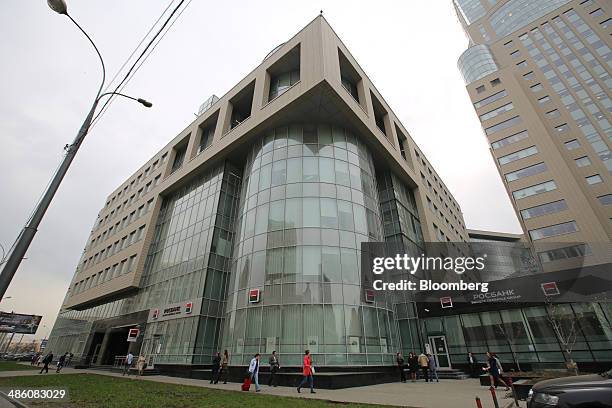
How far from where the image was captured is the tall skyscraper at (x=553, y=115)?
38.2 m

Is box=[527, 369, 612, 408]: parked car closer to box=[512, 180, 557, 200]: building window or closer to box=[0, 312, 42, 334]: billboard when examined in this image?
box=[512, 180, 557, 200]: building window

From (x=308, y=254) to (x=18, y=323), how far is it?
73.0m

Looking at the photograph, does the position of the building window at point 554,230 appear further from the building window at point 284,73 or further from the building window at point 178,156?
the building window at point 178,156

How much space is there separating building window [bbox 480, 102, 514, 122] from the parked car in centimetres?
5590

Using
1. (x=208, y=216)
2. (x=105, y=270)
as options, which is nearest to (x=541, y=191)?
(x=208, y=216)

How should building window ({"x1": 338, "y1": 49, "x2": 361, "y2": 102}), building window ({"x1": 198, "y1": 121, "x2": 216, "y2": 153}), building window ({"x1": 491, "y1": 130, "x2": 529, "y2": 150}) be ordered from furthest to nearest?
building window ({"x1": 491, "y1": 130, "x2": 529, "y2": 150}) → building window ({"x1": 198, "y1": 121, "x2": 216, "y2": 153}) → building window ({"x1": 338, "y1": 49, "x2": 361, "y2": 102})

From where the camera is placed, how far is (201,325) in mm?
24047

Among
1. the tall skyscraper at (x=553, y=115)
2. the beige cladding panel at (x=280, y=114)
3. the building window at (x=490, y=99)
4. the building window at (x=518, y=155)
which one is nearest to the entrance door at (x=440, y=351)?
the beige cladding panel at (x=280, y=114)

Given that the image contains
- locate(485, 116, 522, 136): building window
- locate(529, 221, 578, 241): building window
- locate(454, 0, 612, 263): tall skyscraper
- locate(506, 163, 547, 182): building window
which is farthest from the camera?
locate(485, 116, 522, 136): building window

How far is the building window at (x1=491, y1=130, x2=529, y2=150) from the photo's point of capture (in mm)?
46062

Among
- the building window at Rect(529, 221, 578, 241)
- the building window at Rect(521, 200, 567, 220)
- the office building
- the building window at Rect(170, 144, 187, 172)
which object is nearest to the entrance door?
the office building

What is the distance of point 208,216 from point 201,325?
10.3 metres

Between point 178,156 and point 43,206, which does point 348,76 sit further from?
point 43,206

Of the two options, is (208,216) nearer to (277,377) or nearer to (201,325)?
(201,325)
